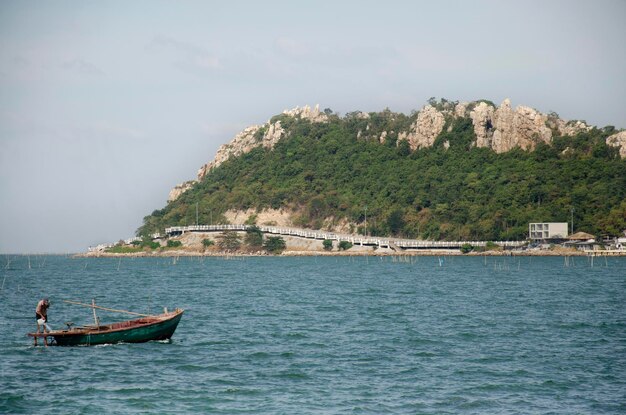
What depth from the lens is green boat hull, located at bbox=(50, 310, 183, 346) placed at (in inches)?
1726

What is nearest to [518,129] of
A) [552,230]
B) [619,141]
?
[619,141]

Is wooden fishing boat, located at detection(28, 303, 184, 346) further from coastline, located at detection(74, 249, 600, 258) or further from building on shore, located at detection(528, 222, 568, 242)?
building on shore, located at detection(528, 222, 568, 242)

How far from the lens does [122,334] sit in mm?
44469

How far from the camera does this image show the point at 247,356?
41.5 m

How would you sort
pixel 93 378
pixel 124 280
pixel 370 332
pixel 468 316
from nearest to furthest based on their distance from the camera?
pixel 93 378
pixel 370 332
pixel 468 316
pixel 124 280

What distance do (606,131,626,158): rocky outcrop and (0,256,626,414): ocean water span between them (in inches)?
4492

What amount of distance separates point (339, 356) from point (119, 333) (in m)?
11.1

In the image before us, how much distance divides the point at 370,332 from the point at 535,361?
1188cm

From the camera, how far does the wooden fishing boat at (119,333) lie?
43844mm

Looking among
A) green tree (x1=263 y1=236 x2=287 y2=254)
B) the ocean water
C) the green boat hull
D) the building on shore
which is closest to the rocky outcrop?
the building on shore

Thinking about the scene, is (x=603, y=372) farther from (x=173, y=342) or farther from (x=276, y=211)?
(x=276, y=211)

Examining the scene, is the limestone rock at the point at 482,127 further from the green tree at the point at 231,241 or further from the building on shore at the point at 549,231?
the green tree at the point at 231,241

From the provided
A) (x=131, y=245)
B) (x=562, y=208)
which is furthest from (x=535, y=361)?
(x=131, y=245)

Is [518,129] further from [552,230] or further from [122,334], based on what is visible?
[122,334]
